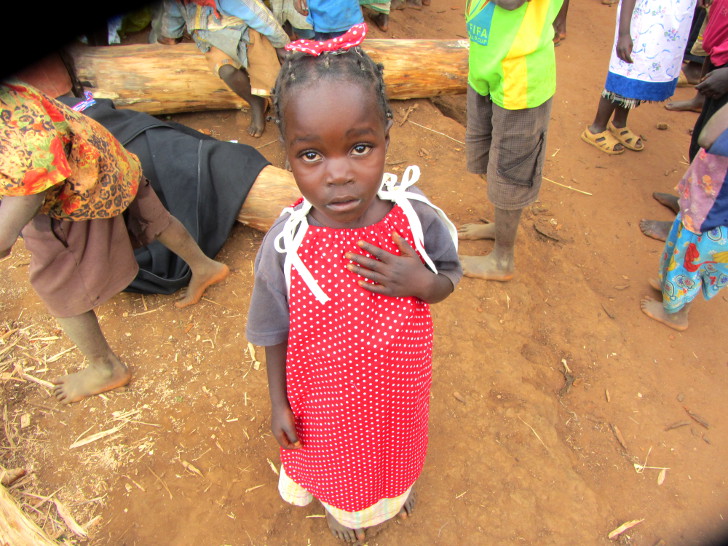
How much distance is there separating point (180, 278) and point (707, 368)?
3248mm

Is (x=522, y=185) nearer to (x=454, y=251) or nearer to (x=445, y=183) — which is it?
(x=445, y=183)

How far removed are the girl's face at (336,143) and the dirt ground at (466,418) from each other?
5.28 ft

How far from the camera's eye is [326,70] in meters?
1.05

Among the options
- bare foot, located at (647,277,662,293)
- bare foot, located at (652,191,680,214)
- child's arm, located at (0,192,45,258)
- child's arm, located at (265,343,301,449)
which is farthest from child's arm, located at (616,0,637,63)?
child's arm, located at (0,192,45,258)

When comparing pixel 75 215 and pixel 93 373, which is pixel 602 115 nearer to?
pixel 75 215

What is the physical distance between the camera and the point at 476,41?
2.44 m

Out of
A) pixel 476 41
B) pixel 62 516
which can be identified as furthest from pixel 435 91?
pixel 62 516

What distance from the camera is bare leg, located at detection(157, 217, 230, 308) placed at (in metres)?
2.72

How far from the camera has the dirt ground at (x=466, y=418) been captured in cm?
216

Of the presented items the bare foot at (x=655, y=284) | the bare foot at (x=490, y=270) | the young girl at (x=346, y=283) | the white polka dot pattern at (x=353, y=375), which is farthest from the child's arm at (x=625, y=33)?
the white polka dot pattern at (x=353, y=375)

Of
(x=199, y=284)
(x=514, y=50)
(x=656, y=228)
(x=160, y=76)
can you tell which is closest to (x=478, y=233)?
(x=514, y=50)

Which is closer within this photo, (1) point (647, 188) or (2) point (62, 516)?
(2) point (62, 516)

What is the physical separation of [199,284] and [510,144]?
6.45 ft

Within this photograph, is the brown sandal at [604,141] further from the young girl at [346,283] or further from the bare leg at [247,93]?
the young girl at [346,283]
